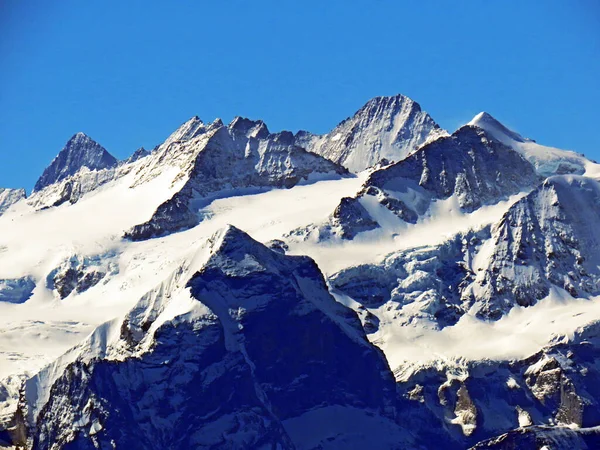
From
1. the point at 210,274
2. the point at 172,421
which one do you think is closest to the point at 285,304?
the point at 210,274

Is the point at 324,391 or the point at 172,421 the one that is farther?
the point at 324,391

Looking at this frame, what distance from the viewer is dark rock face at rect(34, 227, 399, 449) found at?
180 metres

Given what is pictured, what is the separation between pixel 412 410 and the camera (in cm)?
19962

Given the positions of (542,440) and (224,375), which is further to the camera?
(224,375)

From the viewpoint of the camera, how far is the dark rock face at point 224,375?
180125mm

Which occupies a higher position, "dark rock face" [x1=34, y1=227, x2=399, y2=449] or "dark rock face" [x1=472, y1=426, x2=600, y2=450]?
"dark rock face" [x1=34, y1=227, x2=399, y2=449]

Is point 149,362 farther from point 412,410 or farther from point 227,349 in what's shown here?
point 412,410

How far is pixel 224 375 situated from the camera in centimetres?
18600

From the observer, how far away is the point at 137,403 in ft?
593

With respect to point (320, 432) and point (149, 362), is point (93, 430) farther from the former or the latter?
point (320, 432)

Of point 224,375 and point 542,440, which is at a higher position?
point 224,375

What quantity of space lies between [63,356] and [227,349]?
65.0 feet

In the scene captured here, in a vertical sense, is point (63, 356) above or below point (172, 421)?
above

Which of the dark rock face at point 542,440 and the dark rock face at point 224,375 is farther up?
the dark rock face at point 224,375
